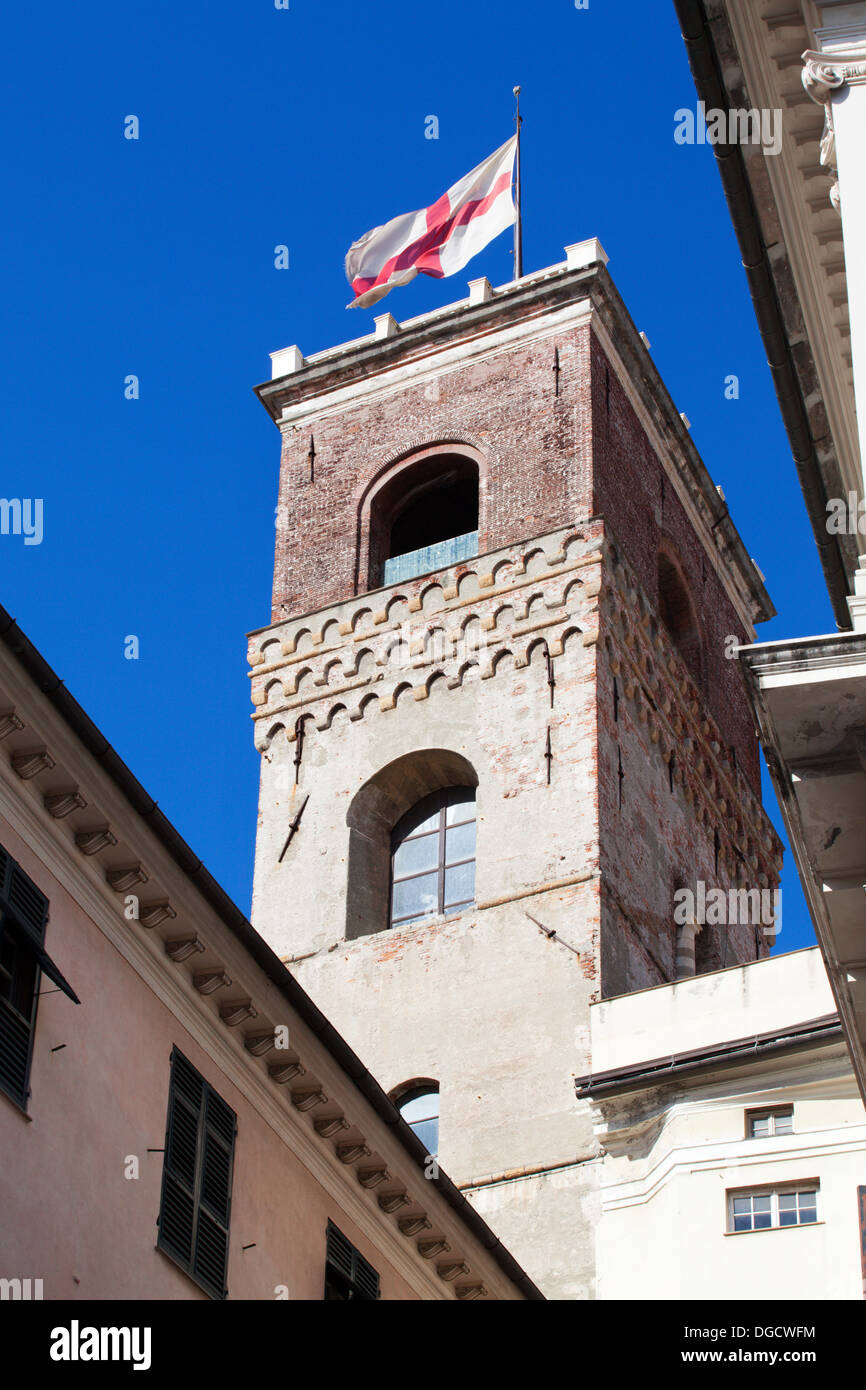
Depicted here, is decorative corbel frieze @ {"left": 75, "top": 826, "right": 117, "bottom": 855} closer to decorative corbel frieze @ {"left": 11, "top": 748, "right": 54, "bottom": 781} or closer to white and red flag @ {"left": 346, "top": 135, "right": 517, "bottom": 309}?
decorative corbel frieze @ {"left": 11, "top": 748, "right": 54, "bottom": 781}

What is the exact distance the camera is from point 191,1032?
14594mm

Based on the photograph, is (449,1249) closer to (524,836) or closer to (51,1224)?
(51,1224)

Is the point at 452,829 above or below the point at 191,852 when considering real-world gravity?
above

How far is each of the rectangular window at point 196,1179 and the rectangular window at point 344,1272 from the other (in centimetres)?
168

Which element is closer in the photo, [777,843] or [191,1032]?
[191,1032]

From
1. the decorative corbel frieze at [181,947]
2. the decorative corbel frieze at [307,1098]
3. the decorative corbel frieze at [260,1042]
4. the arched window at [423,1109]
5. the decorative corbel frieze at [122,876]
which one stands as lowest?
the decorative corbel frieze at [307,1098]

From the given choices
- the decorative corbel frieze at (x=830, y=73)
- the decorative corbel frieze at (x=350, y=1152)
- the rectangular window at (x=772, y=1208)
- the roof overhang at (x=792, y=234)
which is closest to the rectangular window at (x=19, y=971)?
the decorative corbel frieze at (x=350, y=1152)

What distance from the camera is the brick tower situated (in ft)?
84.5

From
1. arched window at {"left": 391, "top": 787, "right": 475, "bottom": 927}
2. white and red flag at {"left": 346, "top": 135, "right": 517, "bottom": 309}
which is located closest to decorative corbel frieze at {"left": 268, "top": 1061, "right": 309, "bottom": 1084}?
arched window at {"left": 391, "top": 787, "right": 475, "bottom": 927}

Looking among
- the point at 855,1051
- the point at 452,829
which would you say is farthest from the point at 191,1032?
the point at 452,829

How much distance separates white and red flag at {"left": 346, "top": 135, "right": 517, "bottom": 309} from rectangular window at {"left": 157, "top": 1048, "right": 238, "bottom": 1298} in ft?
67.8

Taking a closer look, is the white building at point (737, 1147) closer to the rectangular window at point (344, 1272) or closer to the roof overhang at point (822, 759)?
the rectangular window at point (344, 1272)

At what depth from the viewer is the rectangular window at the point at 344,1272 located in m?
15.9

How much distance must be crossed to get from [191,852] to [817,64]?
6288 millimetres
